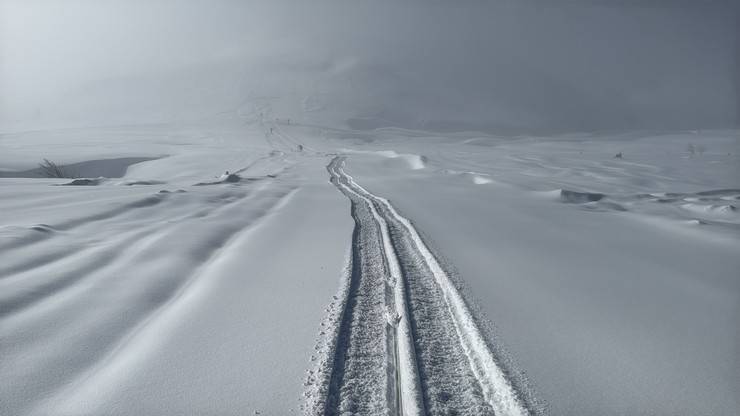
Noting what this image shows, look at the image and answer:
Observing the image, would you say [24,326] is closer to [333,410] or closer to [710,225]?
[333,410]

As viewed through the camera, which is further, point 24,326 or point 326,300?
point 326,300

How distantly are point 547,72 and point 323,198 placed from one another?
159m

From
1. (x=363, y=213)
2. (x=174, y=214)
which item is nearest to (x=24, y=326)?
(x=174, y=214)

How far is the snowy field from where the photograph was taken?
8.36ft

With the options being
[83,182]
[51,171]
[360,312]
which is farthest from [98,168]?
[360,312]

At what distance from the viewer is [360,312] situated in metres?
3.70

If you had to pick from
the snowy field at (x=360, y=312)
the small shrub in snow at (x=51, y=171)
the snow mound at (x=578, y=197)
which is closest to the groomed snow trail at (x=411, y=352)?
the snowy field at (x=360, y=312)

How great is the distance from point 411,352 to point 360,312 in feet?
2.60

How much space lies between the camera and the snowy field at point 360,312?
255 centimetres

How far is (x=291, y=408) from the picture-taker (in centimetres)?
243

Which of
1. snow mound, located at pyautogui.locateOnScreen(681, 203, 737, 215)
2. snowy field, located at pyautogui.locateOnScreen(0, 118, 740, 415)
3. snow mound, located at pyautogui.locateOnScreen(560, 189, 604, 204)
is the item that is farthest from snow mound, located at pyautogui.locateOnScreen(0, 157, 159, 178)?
snow mound, located at pyautogui.locateOnScreen(681, 203, 737, 215)

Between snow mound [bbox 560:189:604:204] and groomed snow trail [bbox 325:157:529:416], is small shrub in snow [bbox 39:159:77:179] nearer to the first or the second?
groomed snow trail [bbox 325:157:529:416]

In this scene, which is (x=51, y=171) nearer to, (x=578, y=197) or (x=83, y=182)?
(x=83, y=182)

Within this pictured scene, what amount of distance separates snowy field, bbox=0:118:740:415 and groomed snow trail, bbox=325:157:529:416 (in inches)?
0.6
